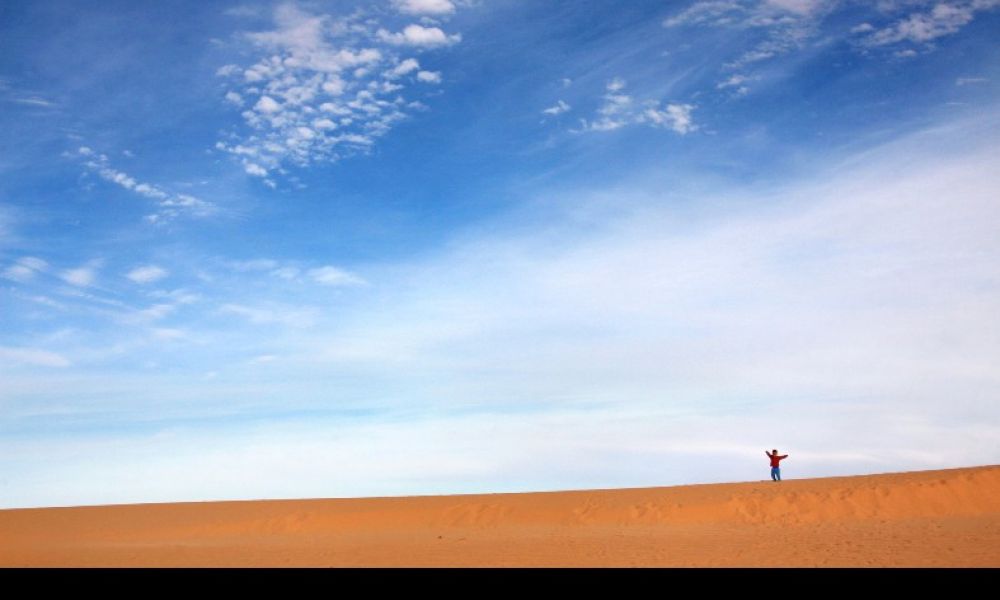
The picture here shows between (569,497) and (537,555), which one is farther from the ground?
(569,497)

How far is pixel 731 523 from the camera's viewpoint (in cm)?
2416

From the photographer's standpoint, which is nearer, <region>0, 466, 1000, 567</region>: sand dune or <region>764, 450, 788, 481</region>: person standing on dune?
<region>0, 466, 1000, 567</region>: sand dune

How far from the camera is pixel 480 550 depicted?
19.5 meters

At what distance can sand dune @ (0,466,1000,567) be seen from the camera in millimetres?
17297

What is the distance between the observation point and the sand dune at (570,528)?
1730cm

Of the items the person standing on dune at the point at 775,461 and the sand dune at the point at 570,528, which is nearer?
the sand dune at the point at 570,528

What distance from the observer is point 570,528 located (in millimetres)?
25641

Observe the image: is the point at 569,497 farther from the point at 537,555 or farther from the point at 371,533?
the point at 537,555

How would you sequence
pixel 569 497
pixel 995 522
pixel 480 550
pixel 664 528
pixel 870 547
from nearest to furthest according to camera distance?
pixel 870 547
pixel 480 550
pixel 995 522
pixel 664 528
pixel 569 497
